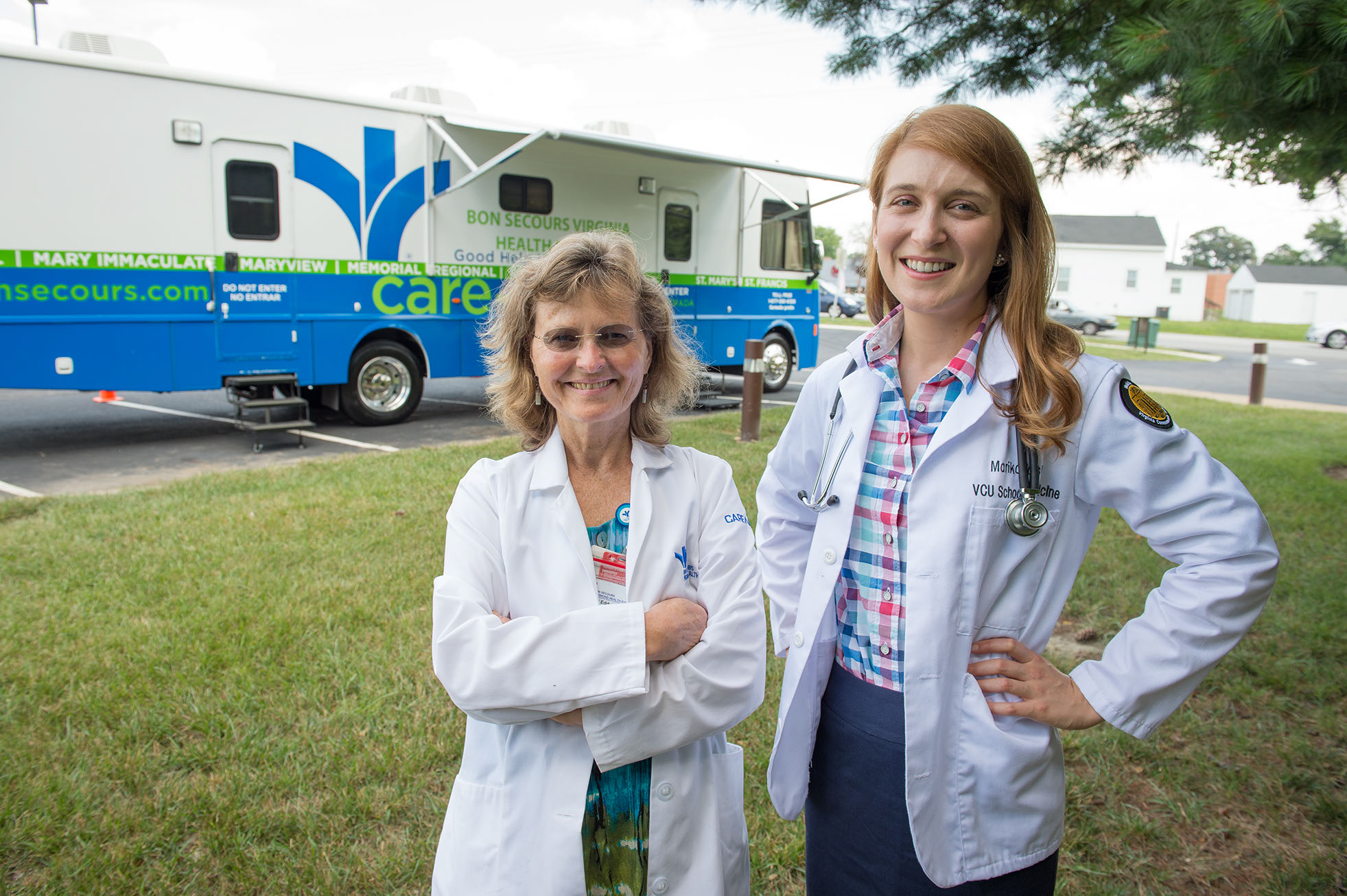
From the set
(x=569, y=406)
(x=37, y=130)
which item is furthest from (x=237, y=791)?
(x=37, y=130)

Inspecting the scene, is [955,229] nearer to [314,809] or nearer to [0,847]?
[314,809]

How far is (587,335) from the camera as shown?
1767 mm

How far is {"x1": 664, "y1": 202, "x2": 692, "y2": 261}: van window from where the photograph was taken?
448 inches

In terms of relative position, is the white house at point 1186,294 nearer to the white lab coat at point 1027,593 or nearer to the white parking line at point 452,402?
the white parking line at point 452,402

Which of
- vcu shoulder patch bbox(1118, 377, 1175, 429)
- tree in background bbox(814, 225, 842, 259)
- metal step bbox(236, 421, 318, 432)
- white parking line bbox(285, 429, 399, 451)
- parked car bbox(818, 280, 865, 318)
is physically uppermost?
tree in background bbox(814, 225, 842, 259)

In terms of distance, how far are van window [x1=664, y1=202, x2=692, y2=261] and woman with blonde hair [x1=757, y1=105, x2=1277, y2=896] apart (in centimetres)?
990

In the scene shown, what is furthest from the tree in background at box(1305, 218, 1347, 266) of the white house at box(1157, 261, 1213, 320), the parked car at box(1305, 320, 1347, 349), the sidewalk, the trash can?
the sidewalk

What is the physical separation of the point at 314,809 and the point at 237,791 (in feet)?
0.94

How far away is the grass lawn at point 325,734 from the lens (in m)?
2.63

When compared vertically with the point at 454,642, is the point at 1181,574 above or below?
above

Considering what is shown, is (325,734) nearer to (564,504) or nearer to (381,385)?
(564,504)

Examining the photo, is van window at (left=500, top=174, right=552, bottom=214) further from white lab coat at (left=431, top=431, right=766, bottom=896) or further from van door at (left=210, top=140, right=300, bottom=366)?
white lab coat at (left=431, top=431, right=766, bottom=896)

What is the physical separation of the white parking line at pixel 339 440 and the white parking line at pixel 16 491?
2.52 meters

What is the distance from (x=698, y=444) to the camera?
8.38 meters
